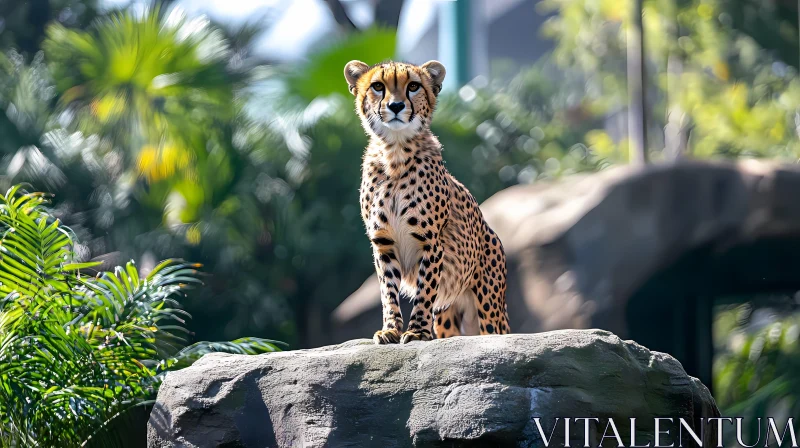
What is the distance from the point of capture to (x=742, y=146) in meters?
24.8

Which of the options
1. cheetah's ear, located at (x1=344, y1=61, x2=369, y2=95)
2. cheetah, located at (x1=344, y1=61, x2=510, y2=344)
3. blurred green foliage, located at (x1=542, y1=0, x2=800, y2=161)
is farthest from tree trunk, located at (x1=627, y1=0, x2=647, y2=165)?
cheetah's ear, located at (x1=344, y1=61, x2=369, y2=95)

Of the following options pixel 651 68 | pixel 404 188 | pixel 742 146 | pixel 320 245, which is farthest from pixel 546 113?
pixel 404 188

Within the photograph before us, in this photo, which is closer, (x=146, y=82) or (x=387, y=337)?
(x=387, y=337)

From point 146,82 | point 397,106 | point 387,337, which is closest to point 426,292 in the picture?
point 387,337

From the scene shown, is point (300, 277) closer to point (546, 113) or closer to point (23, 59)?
point (23, 59)

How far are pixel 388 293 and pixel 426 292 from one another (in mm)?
229

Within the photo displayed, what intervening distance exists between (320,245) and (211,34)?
11.0 feet

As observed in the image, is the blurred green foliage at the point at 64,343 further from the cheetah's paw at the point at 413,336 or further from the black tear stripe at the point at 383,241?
the cheetah's paw at the point at 413,336

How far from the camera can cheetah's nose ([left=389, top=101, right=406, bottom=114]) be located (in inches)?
242

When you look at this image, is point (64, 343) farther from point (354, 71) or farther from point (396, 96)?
point (396, 96)

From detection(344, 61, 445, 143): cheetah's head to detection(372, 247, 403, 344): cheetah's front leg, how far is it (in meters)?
0.67

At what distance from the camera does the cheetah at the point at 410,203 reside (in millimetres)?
6246

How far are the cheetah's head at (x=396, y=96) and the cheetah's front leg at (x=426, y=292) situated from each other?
0.67 metres

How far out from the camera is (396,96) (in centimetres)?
618
